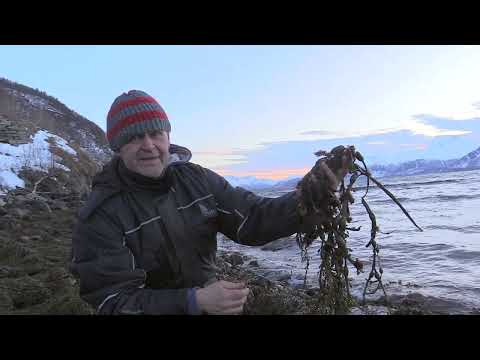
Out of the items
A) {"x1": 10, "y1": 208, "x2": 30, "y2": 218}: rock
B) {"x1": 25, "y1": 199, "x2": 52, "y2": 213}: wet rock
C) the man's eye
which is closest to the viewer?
the man's eye

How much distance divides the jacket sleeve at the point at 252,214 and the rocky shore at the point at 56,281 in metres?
0.72

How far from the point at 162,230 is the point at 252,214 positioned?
74cm

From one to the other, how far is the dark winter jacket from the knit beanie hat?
22cm

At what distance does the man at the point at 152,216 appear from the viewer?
2691 mm

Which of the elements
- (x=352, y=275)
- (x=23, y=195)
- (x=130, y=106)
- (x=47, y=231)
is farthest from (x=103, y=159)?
(x=130, y=106)

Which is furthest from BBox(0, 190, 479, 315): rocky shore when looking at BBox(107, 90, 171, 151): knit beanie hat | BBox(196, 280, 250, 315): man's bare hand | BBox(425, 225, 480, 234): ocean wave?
Answer: BBox(425, 225, 480, 234): ocean wave

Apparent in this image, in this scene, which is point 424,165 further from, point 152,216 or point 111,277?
point 111,277

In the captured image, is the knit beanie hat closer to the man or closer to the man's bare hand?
the man

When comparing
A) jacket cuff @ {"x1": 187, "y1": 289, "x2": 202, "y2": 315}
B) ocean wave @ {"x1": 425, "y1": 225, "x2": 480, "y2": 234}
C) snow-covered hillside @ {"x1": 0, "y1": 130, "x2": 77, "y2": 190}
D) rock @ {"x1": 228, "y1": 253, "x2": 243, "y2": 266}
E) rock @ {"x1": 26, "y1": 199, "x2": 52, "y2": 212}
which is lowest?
rock @ {"x1": 228, "y1": 253, "x2": 243, "y2": 266}

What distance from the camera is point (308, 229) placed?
9.55 feet

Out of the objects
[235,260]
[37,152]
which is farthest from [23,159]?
[235,260]

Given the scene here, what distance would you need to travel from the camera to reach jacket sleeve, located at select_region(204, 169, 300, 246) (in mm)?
3010
